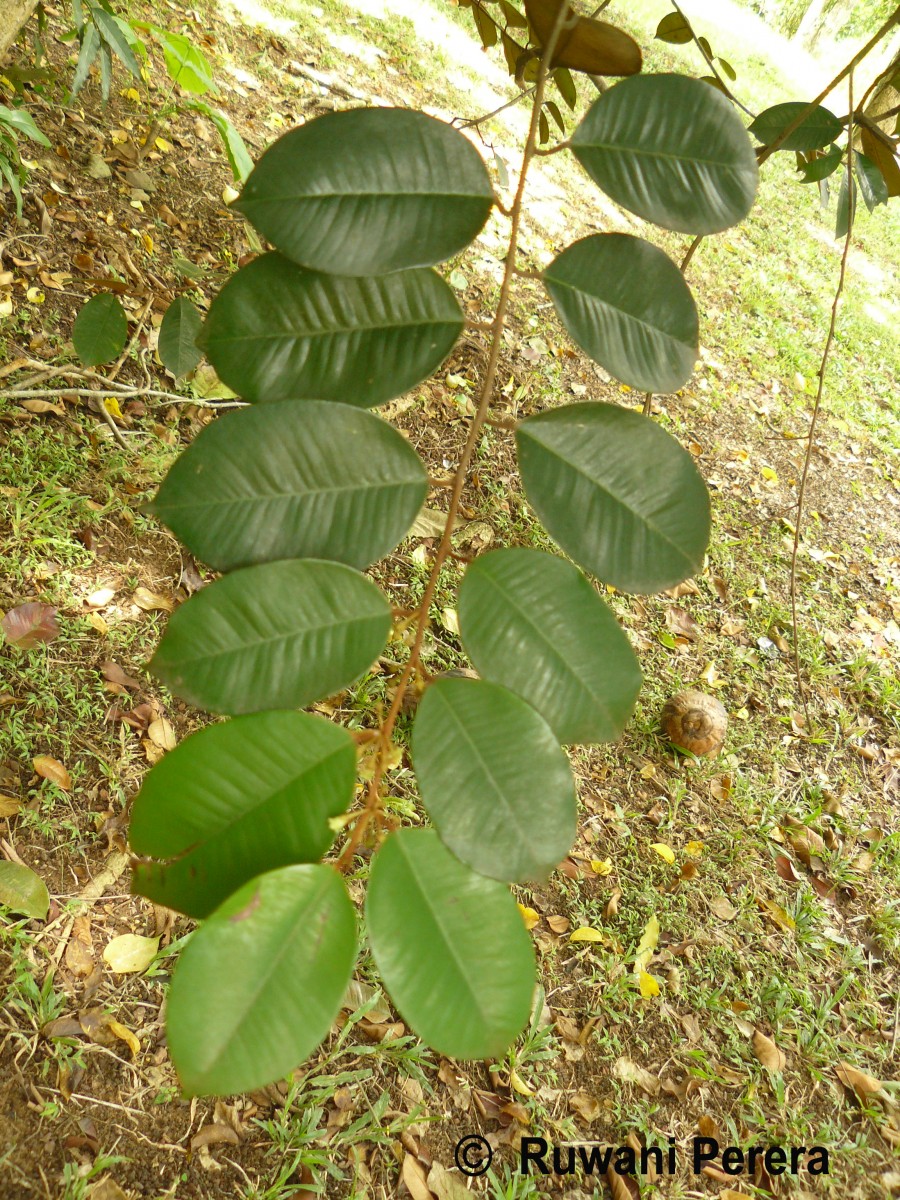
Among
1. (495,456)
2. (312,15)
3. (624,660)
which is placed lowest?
(495,456)

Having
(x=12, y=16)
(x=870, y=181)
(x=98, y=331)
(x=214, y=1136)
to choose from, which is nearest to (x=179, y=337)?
(x=98, y=331)

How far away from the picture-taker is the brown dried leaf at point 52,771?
1.48 meters

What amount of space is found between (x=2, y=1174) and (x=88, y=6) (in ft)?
6.21

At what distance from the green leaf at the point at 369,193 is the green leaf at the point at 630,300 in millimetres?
78

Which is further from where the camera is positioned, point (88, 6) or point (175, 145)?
point (175, 145)

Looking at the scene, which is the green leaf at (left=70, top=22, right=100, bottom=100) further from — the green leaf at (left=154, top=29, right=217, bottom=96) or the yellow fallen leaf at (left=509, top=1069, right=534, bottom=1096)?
the yellow fallen leaf at (left=509, top=1069, right=534, bottom=1096)

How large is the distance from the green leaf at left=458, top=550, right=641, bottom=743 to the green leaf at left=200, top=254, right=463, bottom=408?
14cm

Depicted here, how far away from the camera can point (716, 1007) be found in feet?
5.79

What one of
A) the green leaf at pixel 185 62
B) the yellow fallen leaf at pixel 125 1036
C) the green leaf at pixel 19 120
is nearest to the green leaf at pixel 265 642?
the yellow fallen leaf at pixel 125 1036

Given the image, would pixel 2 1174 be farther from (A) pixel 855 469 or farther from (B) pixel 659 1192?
(A) pixel 855 469

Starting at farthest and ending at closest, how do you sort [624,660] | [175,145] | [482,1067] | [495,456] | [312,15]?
[312,15]
[175,145]
[495,456]
[482,1067]
[624,660]

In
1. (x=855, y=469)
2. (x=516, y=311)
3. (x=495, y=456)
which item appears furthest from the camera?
(x=855, y=469)

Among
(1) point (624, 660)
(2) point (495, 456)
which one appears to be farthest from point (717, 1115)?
(2) point (495, 456)

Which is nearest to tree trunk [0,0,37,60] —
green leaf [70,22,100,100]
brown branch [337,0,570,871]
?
green leaf [70,22,100,100]
